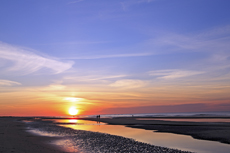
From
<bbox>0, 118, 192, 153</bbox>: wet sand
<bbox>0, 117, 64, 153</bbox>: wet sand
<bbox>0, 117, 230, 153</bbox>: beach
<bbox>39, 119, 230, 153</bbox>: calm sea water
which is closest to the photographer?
<bbox>0, 117, 64, 153</bbox>: wet sand

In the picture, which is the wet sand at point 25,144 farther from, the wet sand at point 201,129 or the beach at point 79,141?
the wet sand at point 201,129

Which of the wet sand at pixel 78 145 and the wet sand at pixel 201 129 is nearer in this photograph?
the wet sand at pixel 78 145

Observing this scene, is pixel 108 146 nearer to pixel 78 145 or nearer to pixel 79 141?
pixel 78 145

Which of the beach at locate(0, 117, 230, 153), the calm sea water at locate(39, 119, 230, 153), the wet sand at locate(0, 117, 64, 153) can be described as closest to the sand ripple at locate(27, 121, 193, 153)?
the beach at locate(0, 117, 230, 153)

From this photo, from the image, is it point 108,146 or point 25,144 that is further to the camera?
point 25,144

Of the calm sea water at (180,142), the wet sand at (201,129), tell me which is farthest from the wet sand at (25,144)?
the wet sand at (201,129)

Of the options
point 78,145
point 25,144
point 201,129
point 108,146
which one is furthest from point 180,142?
point 25,144

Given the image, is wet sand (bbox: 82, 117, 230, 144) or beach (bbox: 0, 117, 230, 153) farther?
wet sand (bbox: 82, 117, 230, 144)

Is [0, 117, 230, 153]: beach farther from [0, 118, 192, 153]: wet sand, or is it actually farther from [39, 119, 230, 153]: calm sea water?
[39, 119, 230, 153]: calm sea water

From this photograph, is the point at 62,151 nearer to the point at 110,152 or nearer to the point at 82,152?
the point at 82,152

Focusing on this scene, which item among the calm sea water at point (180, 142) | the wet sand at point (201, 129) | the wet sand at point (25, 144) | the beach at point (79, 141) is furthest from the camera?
the wet sand at point (201, 129)

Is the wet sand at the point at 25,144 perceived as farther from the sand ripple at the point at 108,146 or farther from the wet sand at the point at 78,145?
the sand ripple at the point at 108,146

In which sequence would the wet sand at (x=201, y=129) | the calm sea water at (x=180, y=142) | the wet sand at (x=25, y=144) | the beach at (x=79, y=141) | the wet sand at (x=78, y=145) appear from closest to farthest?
the wet sand at (x=25, y=144)
the wet sand at (x=78, y=145)
the beach at (x=79, y=141)
the calm sea water at (x=180, y=142)
the wet sand at (x=201, y=129)

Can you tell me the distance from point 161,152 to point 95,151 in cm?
625
